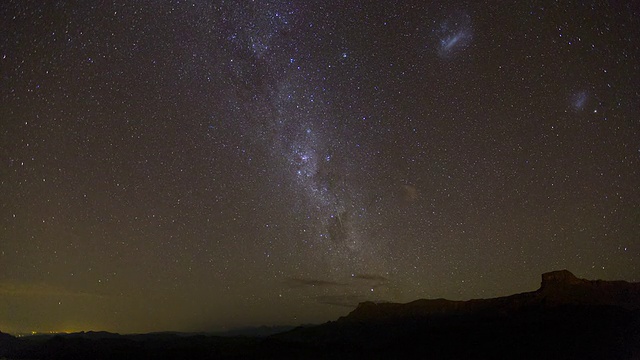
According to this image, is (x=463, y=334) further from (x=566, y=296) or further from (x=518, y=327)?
(x=566, y=296)

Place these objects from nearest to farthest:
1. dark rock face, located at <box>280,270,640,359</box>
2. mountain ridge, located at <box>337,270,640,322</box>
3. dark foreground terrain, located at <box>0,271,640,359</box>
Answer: dark rock face, located at <box>280,270,640,359</box> → dark foreground terrain, located at <box>0,271,640,359</box> → mountain ridge, located at <box>337,270,640,322</box>

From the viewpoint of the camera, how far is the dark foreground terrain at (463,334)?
53178 millimetres

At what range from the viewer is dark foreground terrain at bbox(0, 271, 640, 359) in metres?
53.2

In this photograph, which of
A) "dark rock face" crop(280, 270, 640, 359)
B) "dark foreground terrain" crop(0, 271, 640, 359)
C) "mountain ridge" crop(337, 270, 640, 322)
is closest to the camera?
"dark rock face" crop(280, 270, 640, 359)

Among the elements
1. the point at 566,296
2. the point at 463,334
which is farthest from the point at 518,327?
the point at 566,296

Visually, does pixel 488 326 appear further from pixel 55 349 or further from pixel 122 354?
pixel 55 349

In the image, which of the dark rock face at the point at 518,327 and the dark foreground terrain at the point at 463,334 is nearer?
the dark rock face at the point at 518,327

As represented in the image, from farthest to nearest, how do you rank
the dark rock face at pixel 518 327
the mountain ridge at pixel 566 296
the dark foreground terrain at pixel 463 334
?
1. the mountain ridge at pixel 566 296
2. the dark foreground terrain at pixel 463 334
3. the dark rock face at pixel 518 327

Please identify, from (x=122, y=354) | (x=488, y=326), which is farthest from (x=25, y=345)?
(x=488, y=326)

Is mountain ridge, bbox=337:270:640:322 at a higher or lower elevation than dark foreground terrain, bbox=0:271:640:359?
higher

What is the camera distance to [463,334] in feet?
218

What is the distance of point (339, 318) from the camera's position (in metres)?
116

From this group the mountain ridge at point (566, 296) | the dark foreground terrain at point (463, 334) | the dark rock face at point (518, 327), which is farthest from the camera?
the mountain ridge at point (566, 296)

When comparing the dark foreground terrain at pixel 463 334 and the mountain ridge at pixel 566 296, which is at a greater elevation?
the mountain ridge at pixel 566 296
